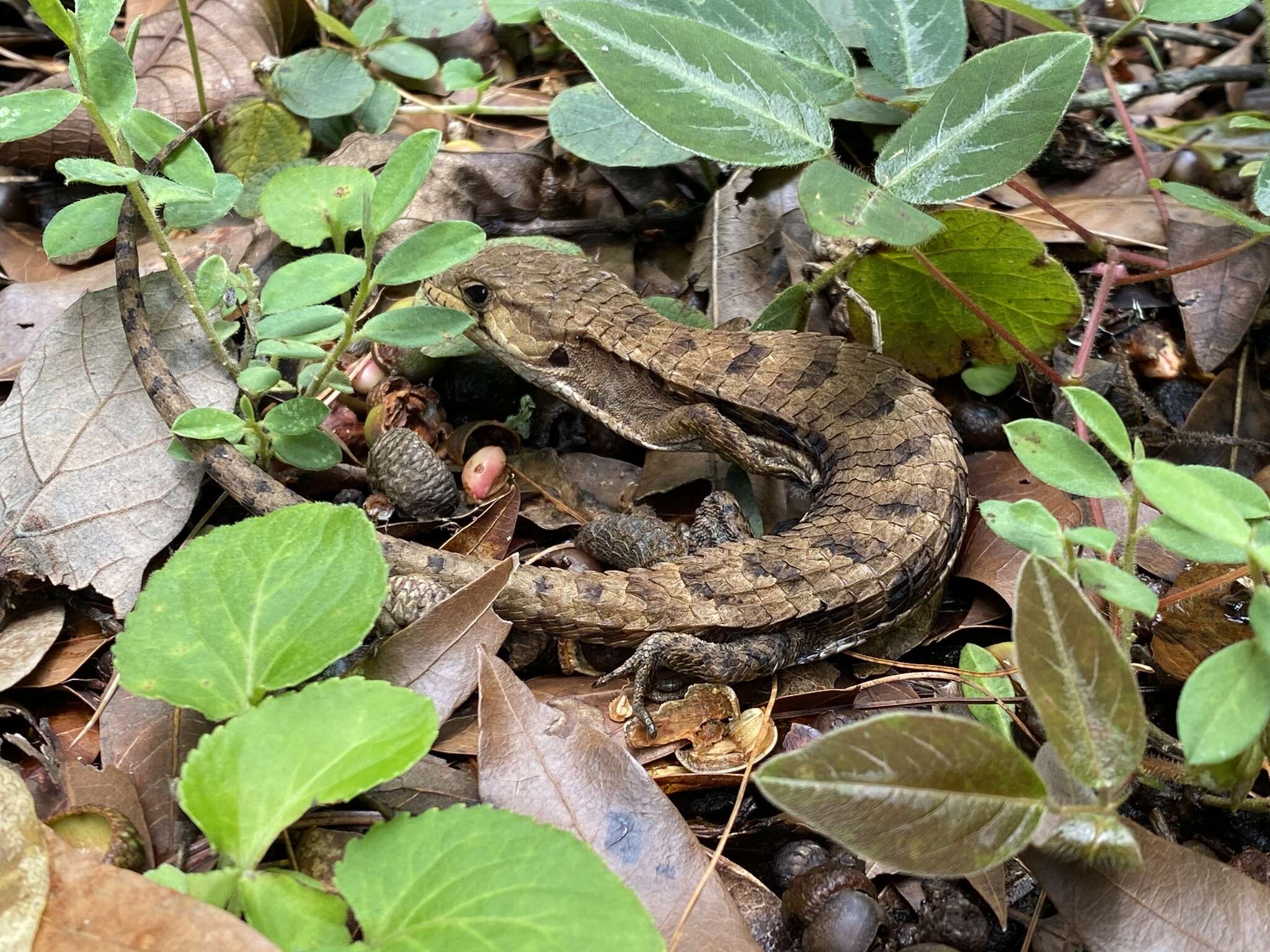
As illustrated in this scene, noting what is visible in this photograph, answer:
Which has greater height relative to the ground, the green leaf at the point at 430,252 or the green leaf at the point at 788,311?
the green leaf at the point at 430,252

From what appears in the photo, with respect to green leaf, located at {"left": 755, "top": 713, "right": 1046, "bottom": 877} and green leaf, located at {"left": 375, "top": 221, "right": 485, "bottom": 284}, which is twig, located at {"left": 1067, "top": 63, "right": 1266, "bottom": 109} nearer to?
green leaf, located at {"left": 375, "top": 221, "right": 485, "bottom": 284}

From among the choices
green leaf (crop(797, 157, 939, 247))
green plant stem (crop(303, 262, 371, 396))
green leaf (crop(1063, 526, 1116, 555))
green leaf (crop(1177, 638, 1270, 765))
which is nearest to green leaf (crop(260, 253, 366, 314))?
green plant stem (crop(303, 262, 371, 396))

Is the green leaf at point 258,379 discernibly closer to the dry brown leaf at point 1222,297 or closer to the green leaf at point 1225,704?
the green leaf at point 1225,704

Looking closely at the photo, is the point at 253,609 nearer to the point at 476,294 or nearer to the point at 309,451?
the point at 309,451

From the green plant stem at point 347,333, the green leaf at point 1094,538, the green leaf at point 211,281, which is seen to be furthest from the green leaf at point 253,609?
the green leaf at point 1094,538

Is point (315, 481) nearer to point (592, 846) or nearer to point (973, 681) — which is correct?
point (592, 846)

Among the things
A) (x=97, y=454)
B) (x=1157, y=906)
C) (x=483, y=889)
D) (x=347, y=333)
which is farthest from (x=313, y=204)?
(x=1157, y=906)
